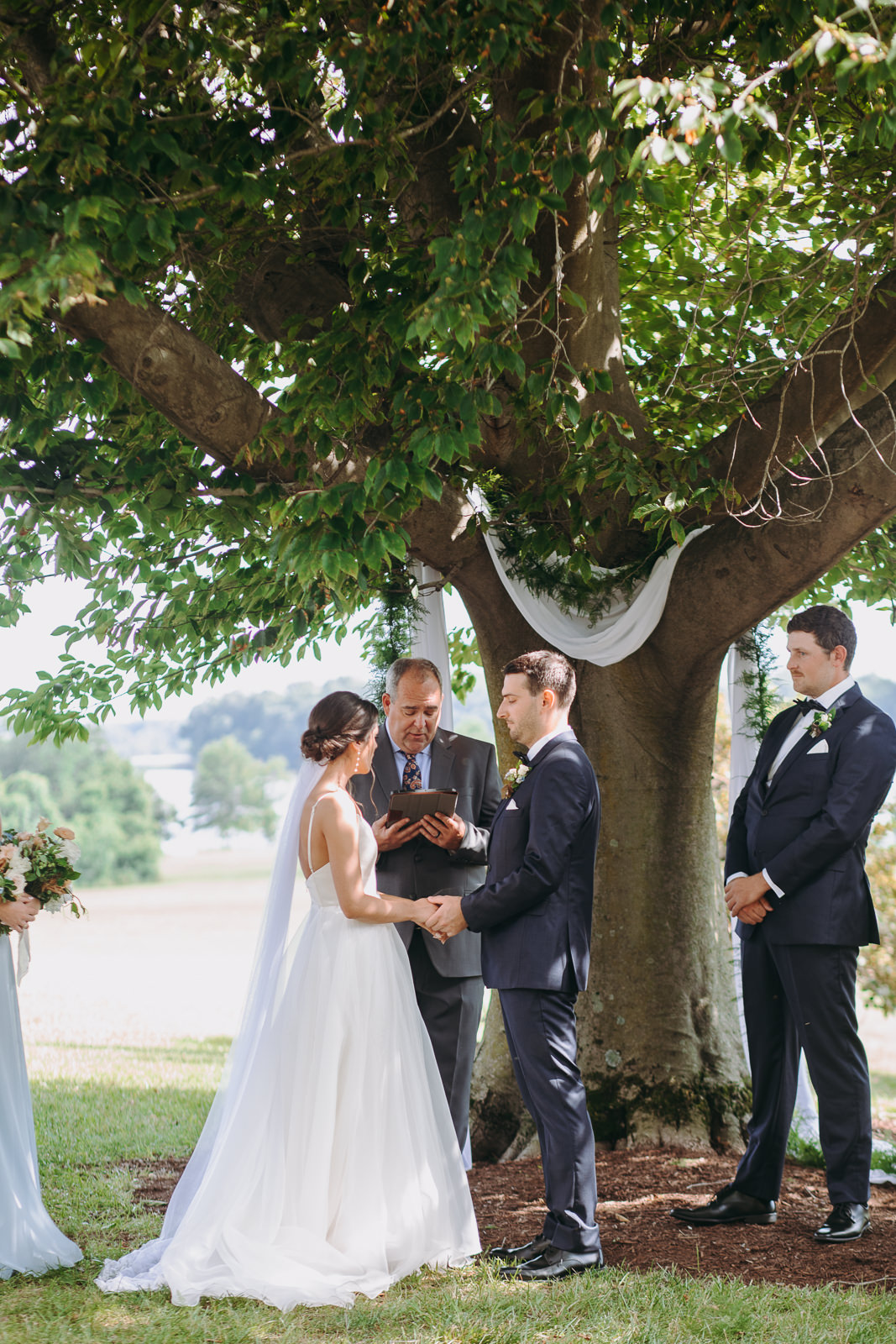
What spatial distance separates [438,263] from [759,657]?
370 centimetres

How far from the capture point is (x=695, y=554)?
605cm

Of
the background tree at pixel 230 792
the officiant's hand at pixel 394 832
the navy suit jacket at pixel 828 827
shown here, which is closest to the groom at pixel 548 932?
the officiant's hand at pixel 394 832

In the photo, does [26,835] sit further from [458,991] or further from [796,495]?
[796,495]

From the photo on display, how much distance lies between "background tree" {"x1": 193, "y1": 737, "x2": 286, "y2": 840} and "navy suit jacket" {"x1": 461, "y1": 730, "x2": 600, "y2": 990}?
387 feet

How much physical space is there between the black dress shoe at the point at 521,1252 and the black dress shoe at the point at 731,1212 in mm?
848

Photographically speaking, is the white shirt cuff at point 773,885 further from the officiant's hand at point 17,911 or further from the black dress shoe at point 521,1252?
the officiant's hand at point 17,911

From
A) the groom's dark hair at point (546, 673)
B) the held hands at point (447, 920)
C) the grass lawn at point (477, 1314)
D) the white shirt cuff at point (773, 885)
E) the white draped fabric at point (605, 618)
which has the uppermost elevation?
the white draped fabric at point (605, 618)

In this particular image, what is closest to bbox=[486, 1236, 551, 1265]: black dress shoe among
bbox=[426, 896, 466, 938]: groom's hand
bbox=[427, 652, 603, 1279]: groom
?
bbox=[427, 652, 603, 1279]: groom

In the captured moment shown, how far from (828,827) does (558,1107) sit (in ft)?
5.33

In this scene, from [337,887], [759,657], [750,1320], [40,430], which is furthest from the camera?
[759,657]

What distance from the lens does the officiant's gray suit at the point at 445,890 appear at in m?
5.48

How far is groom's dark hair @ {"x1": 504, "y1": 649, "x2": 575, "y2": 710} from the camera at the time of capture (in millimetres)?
4664

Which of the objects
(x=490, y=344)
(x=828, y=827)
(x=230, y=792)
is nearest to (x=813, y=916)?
(x=828, y=827)

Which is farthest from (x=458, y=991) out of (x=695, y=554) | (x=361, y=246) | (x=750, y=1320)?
(x=361, y=246)
